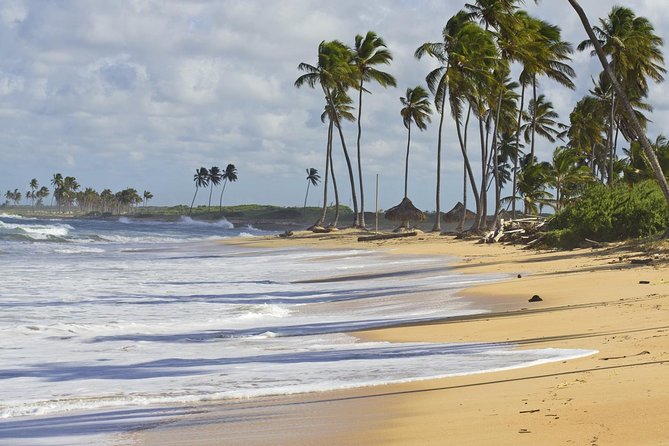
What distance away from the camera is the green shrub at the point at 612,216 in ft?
93.5

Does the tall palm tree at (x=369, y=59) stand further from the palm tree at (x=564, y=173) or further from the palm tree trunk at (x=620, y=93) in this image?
the palm tree trunk at (x=620, y=93)

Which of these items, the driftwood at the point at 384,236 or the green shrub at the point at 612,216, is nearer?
the green shrub at the point at 612,216

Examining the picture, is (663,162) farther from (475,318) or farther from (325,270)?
(475,318)

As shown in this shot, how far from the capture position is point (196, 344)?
12.6 metres

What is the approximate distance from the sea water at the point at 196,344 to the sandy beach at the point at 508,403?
54cm

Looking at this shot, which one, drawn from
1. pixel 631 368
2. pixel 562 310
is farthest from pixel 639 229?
pixel 631 368

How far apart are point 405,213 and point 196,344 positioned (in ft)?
152

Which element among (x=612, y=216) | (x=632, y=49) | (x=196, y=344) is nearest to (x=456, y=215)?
(x=632, y=49)

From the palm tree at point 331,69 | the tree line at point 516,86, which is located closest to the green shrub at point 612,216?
the tree line at point 516,86

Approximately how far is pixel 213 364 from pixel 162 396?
6.70ft

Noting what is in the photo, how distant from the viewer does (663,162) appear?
50875 millimetres

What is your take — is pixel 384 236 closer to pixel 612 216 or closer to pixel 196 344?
pixel 612 216

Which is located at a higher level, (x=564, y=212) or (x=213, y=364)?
(x=564, y=212)

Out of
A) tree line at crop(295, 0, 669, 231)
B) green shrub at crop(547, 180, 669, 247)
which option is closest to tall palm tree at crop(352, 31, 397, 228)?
tree line at crop(295, 0, 669, 231)
